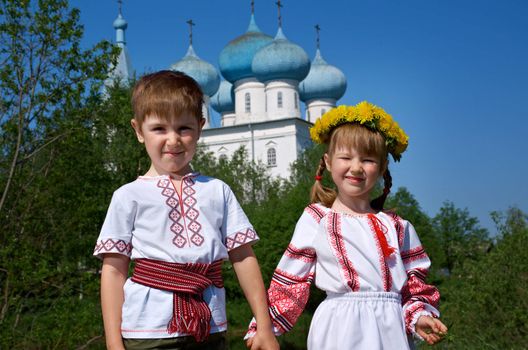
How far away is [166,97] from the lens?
2496mm

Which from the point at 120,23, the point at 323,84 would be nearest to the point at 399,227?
the point at 323,84

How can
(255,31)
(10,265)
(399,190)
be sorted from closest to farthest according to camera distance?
(10,265) → (399,190) → (255,31)

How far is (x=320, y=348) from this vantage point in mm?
2887

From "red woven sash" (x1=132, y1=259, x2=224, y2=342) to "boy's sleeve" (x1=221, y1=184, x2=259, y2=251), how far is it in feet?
0.49

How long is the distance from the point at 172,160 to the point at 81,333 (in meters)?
5.34

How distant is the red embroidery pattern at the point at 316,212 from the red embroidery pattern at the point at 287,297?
0.26m

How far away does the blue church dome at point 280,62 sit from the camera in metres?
33.4

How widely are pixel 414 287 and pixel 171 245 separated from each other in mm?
1169

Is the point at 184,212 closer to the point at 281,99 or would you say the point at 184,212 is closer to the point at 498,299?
the point at 498,299

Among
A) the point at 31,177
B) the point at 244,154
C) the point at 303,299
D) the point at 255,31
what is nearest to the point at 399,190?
the point at 244,154

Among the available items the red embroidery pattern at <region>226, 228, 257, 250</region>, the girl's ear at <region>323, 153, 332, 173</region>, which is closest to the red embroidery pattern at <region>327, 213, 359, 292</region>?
the girl's ear at <region>323, 153, 332, 173</region>

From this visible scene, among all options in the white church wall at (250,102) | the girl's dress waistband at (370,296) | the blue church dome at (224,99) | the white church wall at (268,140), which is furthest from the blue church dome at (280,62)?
the girl's dress waistband at (370,296)

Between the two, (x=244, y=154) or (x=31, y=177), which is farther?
(x=244, y=154)

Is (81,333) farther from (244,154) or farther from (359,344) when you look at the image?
(244,154)
